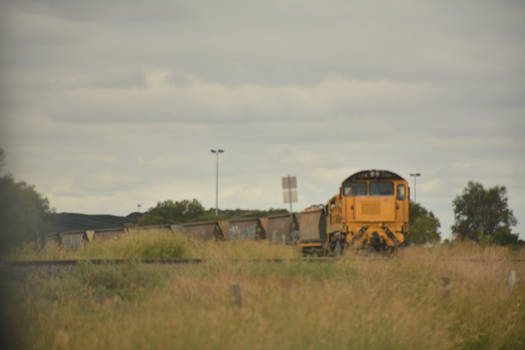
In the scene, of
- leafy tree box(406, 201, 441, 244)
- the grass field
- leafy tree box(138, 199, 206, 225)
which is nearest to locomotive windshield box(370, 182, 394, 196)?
the grass field

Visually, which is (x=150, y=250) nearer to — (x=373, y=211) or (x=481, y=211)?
(x=373, y=211)

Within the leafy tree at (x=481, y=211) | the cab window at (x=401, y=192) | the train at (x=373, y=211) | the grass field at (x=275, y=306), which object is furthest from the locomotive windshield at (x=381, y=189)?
the leafy tree at (x=481, y=211)

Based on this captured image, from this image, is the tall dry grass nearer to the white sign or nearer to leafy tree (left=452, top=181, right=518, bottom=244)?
the white sign

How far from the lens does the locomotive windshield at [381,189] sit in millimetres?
24078

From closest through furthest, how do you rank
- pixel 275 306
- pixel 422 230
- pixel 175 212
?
1. pixel 275 306
2. pixel 422 230
3. pixel 175 212

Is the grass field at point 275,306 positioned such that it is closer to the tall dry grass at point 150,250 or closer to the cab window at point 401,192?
the tall dry grass at point 150,250

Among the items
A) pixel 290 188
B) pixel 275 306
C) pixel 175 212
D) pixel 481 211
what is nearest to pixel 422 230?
pixel 481 211

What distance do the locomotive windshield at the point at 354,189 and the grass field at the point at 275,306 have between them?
583 cm

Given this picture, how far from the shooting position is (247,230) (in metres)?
33.4

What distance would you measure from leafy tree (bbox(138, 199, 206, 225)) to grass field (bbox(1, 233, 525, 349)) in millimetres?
66004

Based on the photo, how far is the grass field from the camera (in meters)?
7.23

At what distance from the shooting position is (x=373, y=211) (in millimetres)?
24016

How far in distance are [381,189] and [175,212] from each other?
61622 mm

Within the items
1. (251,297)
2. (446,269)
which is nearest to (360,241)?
(446,269)
